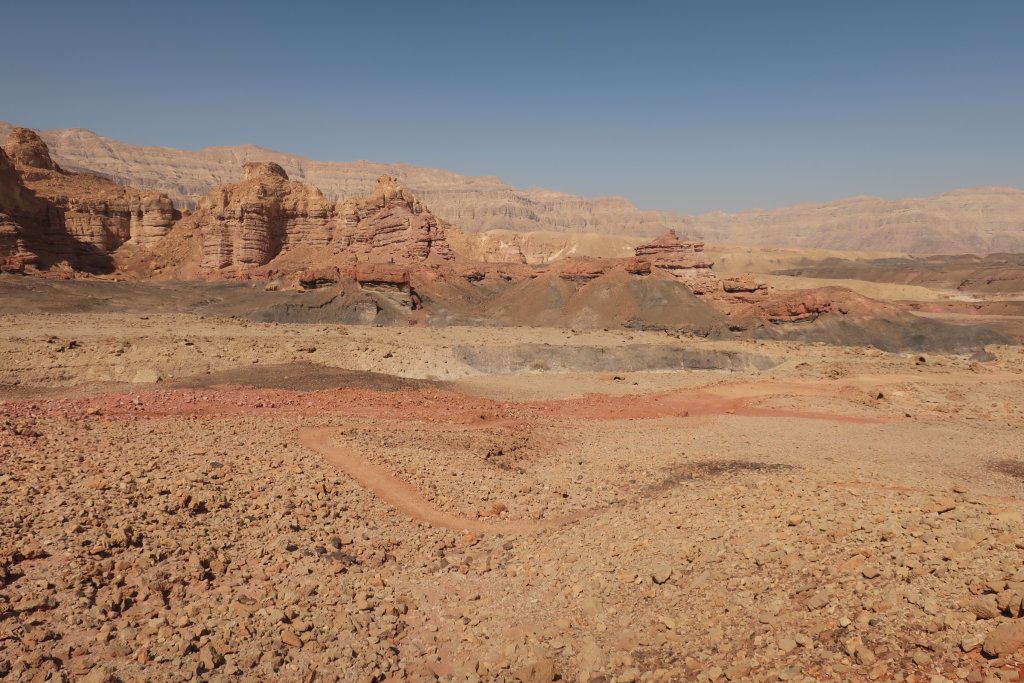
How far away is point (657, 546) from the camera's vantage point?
27.0 feet

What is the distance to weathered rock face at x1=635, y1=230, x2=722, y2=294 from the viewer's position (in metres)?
51.1

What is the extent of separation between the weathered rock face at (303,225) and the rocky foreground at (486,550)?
48.8 m

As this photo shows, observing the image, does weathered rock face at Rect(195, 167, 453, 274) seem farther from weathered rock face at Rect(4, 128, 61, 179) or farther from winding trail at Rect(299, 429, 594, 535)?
winding trail at Rect(299, 429, 594, 535)

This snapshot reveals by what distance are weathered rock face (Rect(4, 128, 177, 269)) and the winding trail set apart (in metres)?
63.9

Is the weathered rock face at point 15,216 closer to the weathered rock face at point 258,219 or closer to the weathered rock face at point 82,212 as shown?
the weathered rock face at point 82,212

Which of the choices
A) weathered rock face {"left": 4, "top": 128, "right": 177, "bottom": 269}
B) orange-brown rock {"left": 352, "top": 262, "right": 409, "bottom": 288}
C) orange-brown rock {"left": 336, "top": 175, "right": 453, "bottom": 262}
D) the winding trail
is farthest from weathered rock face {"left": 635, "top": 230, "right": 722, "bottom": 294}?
weathered rock face {"left": 4, "top": 128, "right": 177, "bottom": 269}

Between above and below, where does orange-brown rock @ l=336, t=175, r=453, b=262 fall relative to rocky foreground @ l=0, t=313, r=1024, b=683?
above

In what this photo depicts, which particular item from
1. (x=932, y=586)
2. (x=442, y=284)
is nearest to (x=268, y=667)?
(x=932, y=586)

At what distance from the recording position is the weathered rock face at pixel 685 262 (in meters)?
51.1

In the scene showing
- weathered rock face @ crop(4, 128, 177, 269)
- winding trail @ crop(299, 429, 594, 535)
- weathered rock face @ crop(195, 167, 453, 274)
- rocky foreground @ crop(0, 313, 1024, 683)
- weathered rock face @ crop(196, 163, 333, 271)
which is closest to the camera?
rocky foreground @ crop(0, 313, 1024, 683)

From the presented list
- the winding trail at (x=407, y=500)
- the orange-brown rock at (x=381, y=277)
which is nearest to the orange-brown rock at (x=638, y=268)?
the orange-brown rock at (x=381, y=277)

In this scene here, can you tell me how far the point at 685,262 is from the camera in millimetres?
52031

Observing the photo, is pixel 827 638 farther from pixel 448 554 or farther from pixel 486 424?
pixel 486 424

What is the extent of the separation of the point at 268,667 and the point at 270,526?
3115 millimetres
